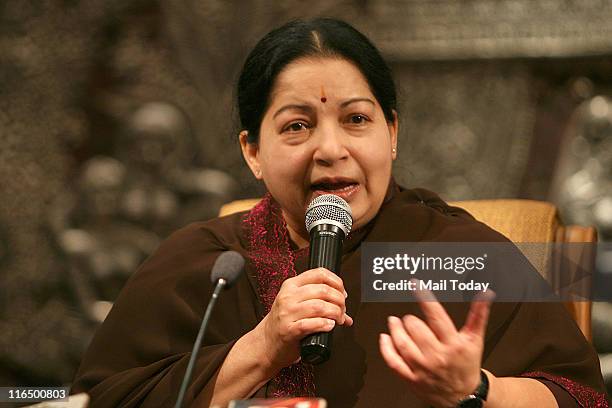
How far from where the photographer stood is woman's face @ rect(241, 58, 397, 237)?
1.81m

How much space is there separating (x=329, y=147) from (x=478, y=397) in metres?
0.60

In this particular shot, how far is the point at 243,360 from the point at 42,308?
8.66 feet

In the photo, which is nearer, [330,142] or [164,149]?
[330,142]

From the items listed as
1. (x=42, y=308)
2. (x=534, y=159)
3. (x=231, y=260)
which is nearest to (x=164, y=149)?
(x=42, y=308)

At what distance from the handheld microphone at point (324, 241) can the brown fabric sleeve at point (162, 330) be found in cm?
33

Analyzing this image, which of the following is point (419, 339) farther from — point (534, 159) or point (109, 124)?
point (109, 124)

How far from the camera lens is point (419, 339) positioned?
1326mm

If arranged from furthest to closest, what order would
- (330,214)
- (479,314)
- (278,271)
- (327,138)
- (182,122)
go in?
(182,122) → (278,271) → (327,138) → (330,214) → (479,314)

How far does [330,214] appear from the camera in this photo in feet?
5.14

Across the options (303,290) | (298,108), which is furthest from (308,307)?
(298,108)

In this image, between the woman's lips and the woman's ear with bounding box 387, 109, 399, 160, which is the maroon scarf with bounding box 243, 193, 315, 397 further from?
the woman's ear with bounding box 387, 109, 399, 160

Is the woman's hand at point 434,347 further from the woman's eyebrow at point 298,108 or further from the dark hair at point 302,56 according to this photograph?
the dark hair at point 302,56

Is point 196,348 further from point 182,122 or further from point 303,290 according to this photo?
point 182,122

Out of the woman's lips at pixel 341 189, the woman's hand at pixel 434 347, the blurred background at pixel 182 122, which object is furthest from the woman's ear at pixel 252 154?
the blurred background at pixel 182 122
